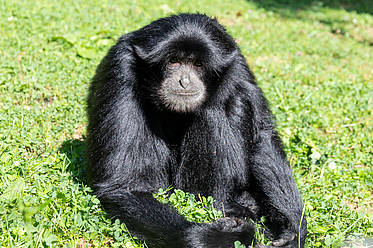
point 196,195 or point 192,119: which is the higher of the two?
point 192,119

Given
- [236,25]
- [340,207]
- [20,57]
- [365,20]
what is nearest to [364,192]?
[340,207]

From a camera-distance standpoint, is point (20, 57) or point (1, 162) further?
point (20, 57)

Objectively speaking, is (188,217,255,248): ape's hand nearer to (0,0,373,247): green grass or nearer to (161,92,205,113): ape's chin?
(0,0,373,247): green grass

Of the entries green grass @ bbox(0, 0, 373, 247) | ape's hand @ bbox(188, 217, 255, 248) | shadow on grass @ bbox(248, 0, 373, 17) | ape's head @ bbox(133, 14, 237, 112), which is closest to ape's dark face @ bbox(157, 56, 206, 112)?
ape's head @ bbox(133, 14, 237, 112)

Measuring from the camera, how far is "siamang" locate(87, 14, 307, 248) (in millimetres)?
4562

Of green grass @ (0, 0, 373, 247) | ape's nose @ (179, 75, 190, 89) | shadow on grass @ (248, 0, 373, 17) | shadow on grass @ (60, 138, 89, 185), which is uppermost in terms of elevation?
ape's nose @ (179, 75, 190, 89)

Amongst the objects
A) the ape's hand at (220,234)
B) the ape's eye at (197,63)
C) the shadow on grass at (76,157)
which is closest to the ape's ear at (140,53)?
the ape's eye at (197,63)

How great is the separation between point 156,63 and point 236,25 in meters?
7.94

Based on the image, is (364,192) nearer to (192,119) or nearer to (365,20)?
(192,119)

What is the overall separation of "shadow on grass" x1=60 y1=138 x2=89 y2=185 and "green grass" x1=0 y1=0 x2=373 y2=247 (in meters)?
0.02

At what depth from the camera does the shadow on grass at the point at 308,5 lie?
15.1 meters

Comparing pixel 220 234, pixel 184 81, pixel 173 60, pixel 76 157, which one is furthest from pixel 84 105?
pixel 220 234

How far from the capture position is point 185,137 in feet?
16.5

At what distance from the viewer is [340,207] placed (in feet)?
17.2
